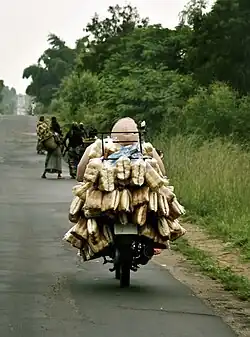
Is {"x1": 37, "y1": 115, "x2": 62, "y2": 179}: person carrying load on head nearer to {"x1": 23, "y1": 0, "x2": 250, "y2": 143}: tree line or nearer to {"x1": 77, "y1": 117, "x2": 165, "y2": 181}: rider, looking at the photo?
{"x1": 23, "y1": 0, "x2": 250, "y2": 143}: tree line

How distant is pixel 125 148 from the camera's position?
1020cm

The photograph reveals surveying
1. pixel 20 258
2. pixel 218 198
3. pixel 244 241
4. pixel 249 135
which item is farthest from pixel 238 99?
pixel 20 258

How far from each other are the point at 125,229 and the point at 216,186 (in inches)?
394

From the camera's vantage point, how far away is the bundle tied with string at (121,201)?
9.73 metres

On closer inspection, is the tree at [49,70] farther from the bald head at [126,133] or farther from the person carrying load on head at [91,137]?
the bald head at [126,133]

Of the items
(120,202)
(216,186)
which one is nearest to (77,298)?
(120,202)

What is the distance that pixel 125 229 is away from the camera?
9.90m

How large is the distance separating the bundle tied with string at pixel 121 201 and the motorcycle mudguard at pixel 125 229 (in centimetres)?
5

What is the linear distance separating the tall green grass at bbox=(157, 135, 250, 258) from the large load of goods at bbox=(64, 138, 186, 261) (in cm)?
404

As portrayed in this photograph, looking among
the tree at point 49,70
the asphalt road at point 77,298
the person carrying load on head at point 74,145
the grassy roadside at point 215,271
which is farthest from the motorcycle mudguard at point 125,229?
the tree at point 49,70

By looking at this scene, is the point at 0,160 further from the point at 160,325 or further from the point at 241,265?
the point at 160,325

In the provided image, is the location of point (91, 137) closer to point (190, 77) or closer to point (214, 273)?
point (214, 273)

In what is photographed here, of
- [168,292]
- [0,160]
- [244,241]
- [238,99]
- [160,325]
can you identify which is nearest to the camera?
[160,325]

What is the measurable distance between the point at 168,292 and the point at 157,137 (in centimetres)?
2234
